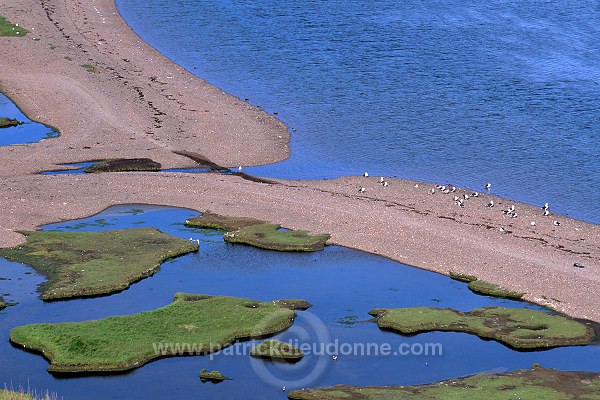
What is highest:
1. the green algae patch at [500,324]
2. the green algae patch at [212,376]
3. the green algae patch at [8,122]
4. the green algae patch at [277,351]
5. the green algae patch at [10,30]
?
the green algae patch at [10,30]

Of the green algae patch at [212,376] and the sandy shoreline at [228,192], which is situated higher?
the sandy shoreline at [228,192]

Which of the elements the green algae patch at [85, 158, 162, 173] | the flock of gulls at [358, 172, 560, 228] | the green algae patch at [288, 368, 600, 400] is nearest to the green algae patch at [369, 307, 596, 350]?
the green algae patch at [288, 368, 600, 400]

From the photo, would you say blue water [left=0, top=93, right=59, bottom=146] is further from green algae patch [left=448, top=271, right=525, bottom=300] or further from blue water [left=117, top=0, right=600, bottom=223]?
green algae patch [left=448, top=271, right=525, bottom=300]

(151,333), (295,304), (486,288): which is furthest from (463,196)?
(151,333)

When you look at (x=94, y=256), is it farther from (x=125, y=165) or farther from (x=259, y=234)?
(x=125, y=165)

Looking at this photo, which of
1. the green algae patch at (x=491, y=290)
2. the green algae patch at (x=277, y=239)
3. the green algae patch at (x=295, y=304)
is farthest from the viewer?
the green algae patch at (x=277, y=239)

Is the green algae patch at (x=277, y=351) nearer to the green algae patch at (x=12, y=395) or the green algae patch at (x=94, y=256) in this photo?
the green algae patch at (x=94, y=256)

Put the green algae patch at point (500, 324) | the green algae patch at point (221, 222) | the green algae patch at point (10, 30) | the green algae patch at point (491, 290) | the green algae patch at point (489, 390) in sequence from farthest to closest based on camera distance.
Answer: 1. the green algae patch at point (10, 30)
2. the green algae patch at point (221, 222)
3. the green algae patch at point (491, 290)
4. the green algae patch at point (500, 324)
5. the green algae patch at point (489, 390)

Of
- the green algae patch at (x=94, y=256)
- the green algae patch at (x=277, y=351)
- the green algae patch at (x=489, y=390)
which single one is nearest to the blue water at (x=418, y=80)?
the green algae patch at (x=94, y=256)

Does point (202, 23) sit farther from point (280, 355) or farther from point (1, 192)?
point (280, 355)
